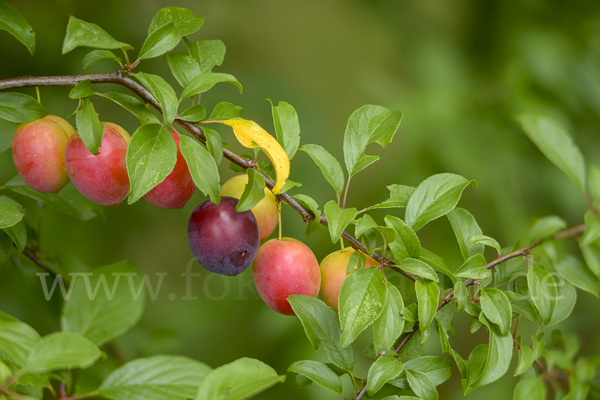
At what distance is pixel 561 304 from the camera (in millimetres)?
439

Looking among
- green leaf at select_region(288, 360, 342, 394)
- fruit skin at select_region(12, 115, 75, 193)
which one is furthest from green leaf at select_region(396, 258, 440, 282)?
Result: fruit skin at select_region(12, 115, 75, 193)

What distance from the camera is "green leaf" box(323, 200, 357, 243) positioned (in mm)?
358

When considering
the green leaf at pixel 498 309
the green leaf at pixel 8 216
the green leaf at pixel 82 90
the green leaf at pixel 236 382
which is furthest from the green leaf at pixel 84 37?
the green leaf at pixel 498 309

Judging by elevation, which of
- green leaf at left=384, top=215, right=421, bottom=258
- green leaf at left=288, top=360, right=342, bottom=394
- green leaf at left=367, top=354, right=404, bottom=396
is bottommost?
green leaf at left=288, top=360, right=342, bottom=394

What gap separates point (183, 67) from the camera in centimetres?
42

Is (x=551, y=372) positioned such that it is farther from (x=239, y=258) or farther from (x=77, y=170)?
(x=77, y=170)

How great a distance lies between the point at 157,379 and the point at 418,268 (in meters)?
0.22

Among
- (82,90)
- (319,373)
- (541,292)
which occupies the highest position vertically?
(82,90)

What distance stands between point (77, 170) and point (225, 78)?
0.61 feet

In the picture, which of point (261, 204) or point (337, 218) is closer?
point (337, 218)

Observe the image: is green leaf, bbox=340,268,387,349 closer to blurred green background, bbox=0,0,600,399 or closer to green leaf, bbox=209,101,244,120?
green leaf, bbox=209,101,244,120

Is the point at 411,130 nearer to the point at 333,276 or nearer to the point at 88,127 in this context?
the point at 333,276

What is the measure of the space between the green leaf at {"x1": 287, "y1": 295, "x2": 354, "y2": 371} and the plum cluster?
0.06 meters

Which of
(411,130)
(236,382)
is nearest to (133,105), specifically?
(236,382)
